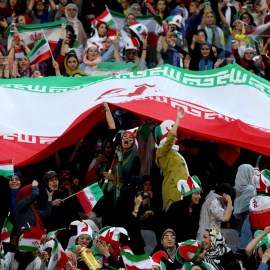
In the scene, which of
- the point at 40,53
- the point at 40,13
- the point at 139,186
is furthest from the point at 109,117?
the point at 40,13

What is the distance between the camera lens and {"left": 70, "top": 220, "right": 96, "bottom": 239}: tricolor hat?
13.5 metres

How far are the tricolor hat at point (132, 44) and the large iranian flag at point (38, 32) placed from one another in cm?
175

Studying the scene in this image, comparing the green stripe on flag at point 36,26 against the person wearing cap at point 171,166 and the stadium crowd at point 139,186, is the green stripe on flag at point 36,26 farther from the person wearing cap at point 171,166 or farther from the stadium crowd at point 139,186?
the person wearing cap at point 171,166

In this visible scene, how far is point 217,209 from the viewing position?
14500mm

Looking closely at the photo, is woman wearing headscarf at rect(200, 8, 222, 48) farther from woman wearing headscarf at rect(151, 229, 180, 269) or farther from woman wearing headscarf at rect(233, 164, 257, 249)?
woman wearing headscarf at rect(151, 229, 180, 269)

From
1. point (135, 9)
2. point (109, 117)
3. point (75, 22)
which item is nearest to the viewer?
point (109, 117)

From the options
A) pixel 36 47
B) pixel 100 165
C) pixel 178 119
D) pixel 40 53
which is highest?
pixel 178 119

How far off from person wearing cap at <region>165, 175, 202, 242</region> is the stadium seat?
0.48 meters

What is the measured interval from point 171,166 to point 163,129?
770 mm

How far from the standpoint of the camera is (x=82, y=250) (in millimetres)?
12750

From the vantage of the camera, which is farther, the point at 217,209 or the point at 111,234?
the point at 217,209

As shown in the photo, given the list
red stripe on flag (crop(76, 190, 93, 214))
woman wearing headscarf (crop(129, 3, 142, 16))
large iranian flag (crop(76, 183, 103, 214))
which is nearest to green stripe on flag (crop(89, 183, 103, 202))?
large iranian flag (crop(76, 183, 103, 214))

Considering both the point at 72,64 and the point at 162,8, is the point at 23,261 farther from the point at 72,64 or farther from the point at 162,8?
the point at 162,8

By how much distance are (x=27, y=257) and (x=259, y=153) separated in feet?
16.7
